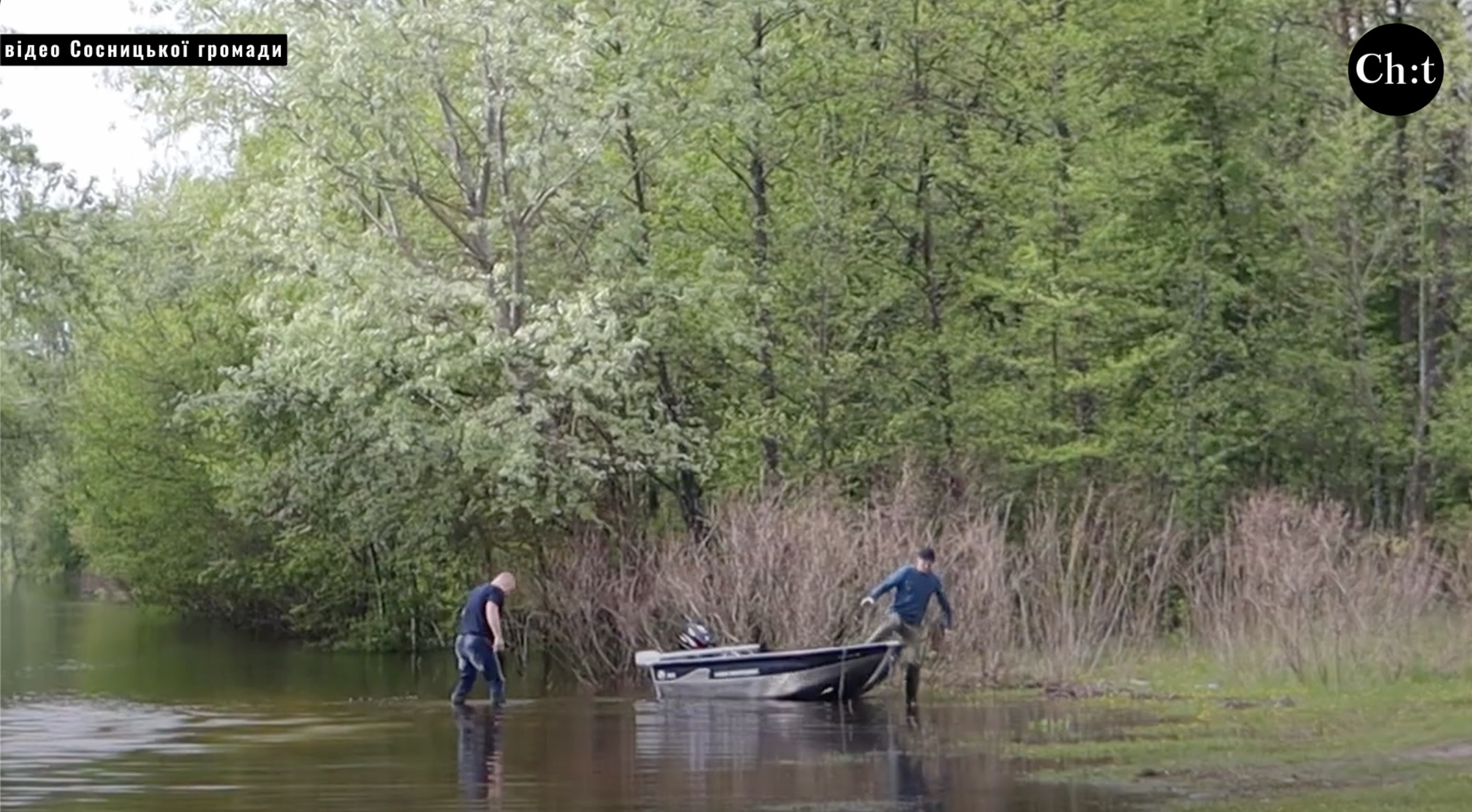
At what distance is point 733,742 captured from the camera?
2391cm

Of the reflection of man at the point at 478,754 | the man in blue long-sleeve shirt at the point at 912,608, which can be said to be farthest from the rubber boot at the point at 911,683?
the reflection of man at the point at 478,754

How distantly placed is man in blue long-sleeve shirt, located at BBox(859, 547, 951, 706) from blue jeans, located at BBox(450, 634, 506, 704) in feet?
16.4

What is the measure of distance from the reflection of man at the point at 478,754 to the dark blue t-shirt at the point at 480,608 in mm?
1188

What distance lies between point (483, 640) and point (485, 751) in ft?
22.9

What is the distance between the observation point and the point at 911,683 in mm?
28594

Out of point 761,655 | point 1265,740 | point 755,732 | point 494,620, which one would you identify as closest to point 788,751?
point 755,732

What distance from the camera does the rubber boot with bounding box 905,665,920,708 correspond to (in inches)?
1122

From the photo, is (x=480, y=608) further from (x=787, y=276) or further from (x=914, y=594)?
(x=787, y=276)

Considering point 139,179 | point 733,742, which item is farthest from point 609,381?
point 139,179

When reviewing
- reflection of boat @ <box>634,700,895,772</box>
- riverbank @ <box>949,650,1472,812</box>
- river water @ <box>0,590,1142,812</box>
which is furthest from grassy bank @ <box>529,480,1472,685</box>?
reflection of boat @ <box>634,700,895,772</box>

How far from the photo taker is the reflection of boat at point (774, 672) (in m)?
28.6

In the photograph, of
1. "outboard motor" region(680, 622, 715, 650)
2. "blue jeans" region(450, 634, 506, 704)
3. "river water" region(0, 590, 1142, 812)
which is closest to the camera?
"river water" region(0, 590, 1142, 812)

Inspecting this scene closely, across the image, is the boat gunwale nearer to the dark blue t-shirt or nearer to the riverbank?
the riverbank

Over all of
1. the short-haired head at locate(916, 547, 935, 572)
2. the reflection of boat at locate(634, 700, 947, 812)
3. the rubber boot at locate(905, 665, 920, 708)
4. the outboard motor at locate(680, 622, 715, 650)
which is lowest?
the reflection of boat at locate(634, 700, 947, 812)
